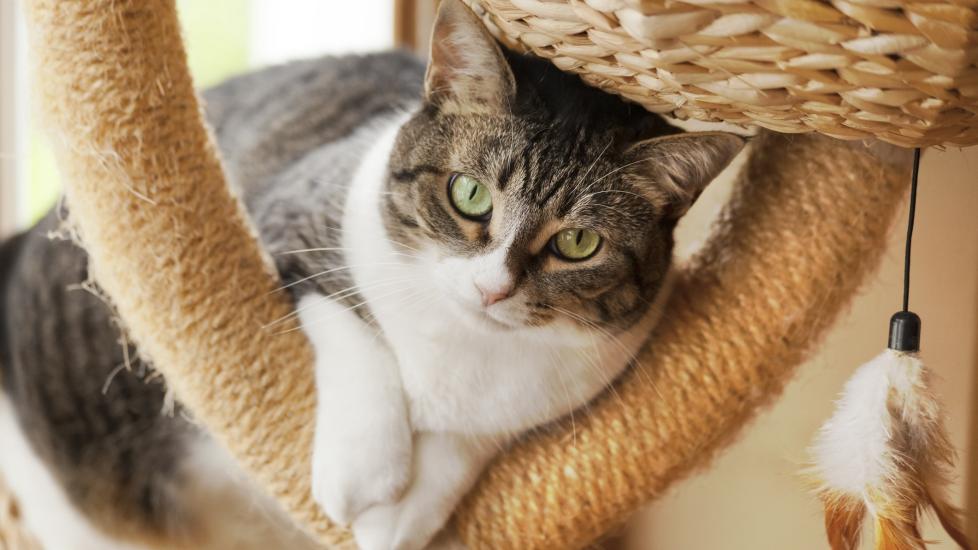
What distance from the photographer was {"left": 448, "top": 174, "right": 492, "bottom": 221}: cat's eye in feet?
2.91

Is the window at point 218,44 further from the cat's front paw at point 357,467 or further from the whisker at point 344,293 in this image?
the cat's front paw at point 357,467

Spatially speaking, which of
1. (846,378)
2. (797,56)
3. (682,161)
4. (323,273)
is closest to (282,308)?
(323,273)

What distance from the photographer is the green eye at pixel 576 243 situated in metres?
0.88

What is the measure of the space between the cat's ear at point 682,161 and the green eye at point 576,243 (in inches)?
3.3

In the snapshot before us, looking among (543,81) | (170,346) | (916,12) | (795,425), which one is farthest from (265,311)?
(795,425)

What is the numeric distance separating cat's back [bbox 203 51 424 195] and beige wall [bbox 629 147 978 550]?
1.76 ft

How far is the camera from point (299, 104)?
141cm

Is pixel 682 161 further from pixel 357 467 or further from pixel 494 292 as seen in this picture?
pixel 357 467

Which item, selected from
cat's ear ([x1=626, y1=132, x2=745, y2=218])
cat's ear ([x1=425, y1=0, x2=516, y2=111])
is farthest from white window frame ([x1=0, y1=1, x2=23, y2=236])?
cat's ear ([x1=626, y1=132, x2=745, y2=218])

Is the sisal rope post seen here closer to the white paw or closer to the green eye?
the white paw

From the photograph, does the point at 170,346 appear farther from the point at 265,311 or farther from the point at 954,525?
the point at 954,525

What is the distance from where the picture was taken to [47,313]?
48.6 inches

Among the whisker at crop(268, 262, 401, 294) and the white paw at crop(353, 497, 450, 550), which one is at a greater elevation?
the whisker at crop(268, 262, 401, 294)

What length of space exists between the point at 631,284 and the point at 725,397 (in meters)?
0.15
